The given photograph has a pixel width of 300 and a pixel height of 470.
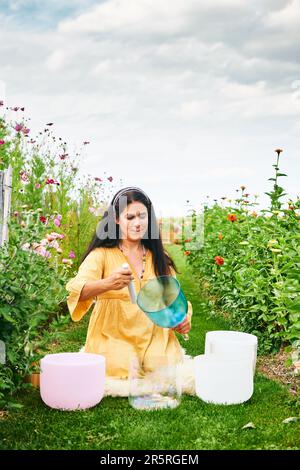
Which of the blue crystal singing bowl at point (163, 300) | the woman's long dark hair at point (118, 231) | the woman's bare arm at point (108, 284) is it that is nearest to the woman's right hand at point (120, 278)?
the woman's bare arm at point (108, 284)

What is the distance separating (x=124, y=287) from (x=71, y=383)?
63 cm

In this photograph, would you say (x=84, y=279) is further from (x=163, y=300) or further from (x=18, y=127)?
(x=18, y=127)

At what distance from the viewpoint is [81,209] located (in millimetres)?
6656

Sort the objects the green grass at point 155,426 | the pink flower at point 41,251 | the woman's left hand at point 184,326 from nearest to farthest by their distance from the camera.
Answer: the green grass at point 155,426
the woman's left hand at point 184,326
the pink flower at point 41,251

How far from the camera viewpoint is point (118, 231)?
3.67 metres

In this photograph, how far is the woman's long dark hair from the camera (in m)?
3.49

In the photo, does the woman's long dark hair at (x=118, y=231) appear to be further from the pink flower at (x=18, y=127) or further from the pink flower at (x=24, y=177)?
the pink flower at (x=18, y=127)

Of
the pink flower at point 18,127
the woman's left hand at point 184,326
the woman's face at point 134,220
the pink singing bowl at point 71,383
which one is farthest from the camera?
the pink flower at point 18,127

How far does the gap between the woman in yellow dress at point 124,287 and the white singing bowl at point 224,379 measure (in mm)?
267

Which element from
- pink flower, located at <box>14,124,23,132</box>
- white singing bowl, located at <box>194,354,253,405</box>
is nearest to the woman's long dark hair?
white singing bowl, located at <box>194,354,253,405</box>

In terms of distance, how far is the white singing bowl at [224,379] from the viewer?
3182mm
